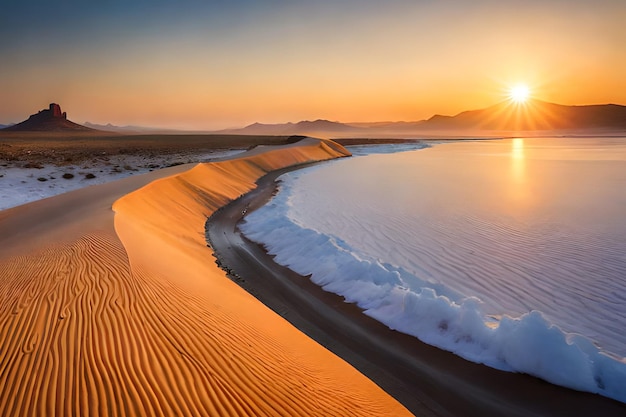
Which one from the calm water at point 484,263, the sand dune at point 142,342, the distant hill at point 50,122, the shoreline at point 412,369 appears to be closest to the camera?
the sand dune at point 142,342

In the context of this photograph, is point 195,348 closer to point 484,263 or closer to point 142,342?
point 142,342

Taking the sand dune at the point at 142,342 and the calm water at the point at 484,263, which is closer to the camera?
the sand dune at the point at 142,342

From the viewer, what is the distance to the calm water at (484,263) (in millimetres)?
5008

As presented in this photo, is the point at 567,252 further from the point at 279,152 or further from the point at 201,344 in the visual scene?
the point at 279,152

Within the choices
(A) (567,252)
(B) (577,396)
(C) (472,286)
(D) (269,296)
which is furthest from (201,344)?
(A) (567,252)

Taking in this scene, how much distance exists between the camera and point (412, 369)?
4.87 m

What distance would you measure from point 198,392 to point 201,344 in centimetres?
82

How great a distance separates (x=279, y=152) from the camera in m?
Answer: 33.6

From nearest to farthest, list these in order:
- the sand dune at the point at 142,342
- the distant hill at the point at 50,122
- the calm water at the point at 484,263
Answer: the sand dune at the point at 142,342, the calm water at the point at 484,263, the distant hill at the point at 50,122

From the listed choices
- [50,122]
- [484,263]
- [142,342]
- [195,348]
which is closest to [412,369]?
[195,348]

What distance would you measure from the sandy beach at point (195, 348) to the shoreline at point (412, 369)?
0.02 meters

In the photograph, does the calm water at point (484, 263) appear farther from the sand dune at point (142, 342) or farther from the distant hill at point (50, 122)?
the distant hill at point (50, 122)

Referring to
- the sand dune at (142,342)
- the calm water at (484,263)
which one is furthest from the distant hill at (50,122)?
the sand dune at (142,342)

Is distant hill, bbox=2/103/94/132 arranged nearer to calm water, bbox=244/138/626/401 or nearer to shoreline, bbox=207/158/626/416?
Answer: calm water, bbox=244/138/626/401
